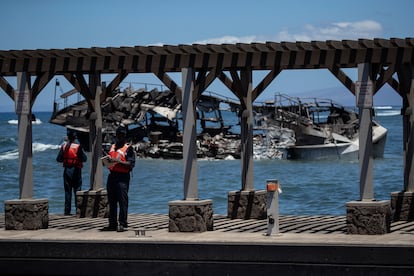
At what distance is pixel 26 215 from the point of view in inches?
659

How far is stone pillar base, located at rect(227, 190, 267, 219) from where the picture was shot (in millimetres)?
18078

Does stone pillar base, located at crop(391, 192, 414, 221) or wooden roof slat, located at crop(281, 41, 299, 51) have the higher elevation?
wooden roof slat, located at crop(281, 41, 299, 51)

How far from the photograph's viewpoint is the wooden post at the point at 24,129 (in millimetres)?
16938

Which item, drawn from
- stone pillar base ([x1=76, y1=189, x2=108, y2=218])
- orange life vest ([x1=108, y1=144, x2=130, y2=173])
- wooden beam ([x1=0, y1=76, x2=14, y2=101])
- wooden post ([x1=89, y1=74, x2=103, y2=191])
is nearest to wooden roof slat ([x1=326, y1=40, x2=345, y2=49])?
orange life vest ([x1=108, y1=144, x2=130, y2=173])

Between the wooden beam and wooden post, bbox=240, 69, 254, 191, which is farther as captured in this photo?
wooden post, bbox=240, 69, 254, 191

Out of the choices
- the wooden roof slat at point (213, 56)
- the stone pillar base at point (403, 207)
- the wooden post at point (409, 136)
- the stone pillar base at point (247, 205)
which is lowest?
the stone pillar base at point (247, 205)

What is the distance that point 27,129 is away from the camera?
17.1 metres

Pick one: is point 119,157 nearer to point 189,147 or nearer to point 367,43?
point 189,147

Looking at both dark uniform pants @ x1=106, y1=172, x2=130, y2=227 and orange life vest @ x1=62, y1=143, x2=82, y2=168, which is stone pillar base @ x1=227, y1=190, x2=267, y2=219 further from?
orange life vest @ x1=62, y1=143, x2=82, y2=168

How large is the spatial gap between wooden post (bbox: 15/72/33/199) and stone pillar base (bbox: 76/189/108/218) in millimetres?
1857

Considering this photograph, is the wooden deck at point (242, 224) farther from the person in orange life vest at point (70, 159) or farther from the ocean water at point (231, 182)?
the ocean water at point (231, 182)

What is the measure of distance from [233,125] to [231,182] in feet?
56.7

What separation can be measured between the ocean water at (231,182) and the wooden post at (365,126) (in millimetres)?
13842

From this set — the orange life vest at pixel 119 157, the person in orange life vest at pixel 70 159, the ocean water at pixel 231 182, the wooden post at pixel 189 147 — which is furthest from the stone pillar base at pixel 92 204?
the ocean water at pixel 231 182
